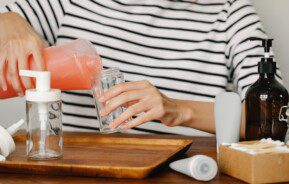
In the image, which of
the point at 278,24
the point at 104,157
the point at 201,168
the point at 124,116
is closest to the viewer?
the point at 201,168

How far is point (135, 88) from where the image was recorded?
3.57ft

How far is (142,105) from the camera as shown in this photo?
1078 millimetres

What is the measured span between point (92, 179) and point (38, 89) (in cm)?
17

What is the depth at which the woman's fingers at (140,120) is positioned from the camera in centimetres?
102

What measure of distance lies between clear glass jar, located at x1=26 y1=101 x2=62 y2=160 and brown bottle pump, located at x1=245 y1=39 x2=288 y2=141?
1.16 feet

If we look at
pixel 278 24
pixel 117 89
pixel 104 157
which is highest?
pixel 278 24

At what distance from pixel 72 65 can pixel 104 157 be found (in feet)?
0.71

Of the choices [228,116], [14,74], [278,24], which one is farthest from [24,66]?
[278,24]

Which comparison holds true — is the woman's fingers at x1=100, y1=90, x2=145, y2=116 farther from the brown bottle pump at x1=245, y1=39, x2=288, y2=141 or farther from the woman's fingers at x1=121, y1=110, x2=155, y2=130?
the brown bottle pump at x1=245, y1=39, x2=288, y2=141

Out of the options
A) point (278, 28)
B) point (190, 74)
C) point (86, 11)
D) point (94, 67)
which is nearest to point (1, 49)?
point (94, 67)

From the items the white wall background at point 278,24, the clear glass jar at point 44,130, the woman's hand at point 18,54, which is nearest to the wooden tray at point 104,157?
the clear glass jar at point 44,130

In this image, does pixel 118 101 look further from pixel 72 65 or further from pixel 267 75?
pixel 267 75

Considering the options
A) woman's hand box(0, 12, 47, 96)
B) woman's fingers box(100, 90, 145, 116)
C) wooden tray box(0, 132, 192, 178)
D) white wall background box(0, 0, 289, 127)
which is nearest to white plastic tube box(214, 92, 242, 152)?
wooden tray box(0, 132, 192, 178)

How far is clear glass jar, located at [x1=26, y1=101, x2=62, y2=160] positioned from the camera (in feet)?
2.95
